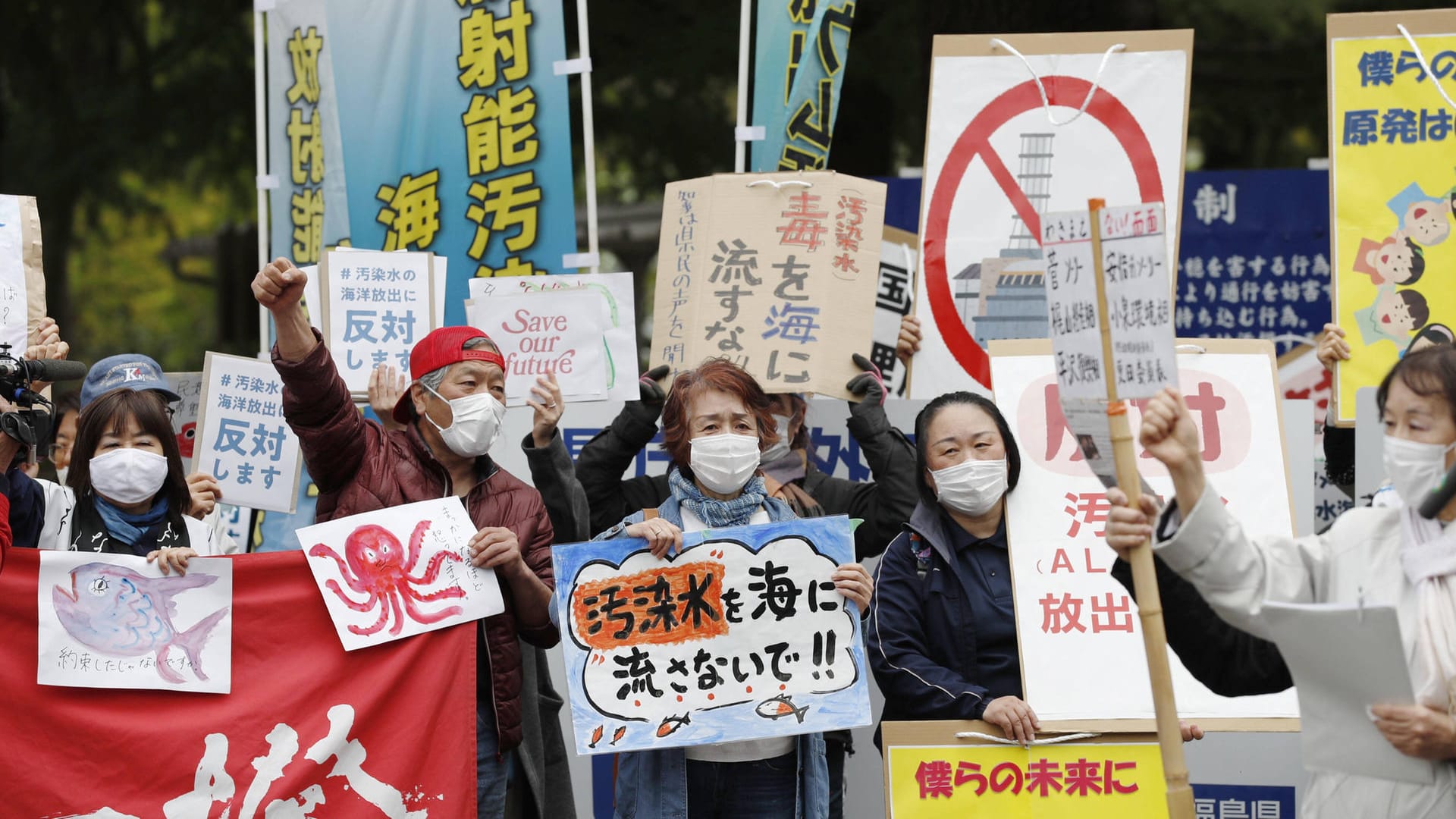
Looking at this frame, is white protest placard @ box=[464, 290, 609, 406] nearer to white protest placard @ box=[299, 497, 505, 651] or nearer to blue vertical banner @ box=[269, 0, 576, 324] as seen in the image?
blue vertical banner @ box=[269, 0, 576, 324]

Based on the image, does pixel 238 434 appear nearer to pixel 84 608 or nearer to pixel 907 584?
pixel 84 608

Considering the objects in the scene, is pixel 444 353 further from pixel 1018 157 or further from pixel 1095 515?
pixel 1018 157

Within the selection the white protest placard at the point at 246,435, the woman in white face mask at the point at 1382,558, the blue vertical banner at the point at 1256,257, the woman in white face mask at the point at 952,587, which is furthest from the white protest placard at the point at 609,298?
the blue vertical banner at the point at 1256,257

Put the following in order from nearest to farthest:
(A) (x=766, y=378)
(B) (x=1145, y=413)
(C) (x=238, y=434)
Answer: (B) (x=1145, y=413), (A) (x=766, y=378), (C) (x=238, y=434)

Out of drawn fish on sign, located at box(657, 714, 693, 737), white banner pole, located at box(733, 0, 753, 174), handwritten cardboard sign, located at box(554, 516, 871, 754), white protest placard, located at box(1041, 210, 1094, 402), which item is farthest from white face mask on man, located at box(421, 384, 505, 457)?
white banner pole, located at box(733, 0, 753, 174)

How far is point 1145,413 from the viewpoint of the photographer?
10.5 feet

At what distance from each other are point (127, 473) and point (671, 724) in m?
1.70

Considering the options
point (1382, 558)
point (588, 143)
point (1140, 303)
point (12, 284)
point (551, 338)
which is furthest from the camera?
point (588, 143)

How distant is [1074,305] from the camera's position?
3465 millimetres

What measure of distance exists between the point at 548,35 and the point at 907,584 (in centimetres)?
320

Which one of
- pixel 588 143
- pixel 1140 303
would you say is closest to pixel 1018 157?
pixel 588 143

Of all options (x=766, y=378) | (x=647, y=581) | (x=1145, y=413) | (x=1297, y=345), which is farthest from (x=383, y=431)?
(x=1297, y=345)

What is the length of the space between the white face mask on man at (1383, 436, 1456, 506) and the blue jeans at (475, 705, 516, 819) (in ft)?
8.48

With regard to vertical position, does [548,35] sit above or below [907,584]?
above
